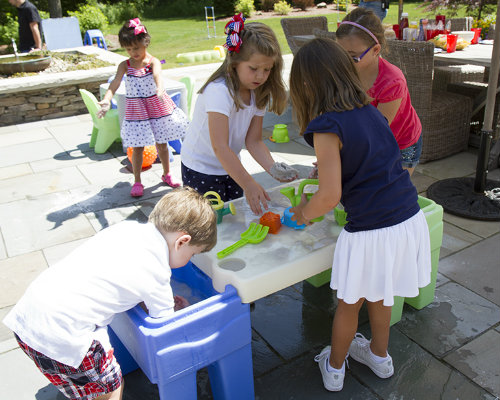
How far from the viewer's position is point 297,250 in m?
1.88

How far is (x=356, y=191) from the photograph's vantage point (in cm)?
170

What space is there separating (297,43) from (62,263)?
4606 millimetres

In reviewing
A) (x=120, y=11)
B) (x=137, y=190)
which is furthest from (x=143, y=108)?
(x=120, y=11)

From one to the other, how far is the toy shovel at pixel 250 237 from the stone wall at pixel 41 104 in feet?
17.7

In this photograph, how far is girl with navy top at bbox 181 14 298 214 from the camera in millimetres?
2025

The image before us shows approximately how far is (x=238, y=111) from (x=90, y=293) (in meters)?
1.11

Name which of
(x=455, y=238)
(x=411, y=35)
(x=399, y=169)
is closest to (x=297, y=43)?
(x=411, y=35)

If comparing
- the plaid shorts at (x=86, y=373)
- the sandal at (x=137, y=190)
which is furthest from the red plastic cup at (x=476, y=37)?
the plaid shorts at (x=86, y=373)

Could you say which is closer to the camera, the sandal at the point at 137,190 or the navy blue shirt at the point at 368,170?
the navy blue shirt at the point at 368,170

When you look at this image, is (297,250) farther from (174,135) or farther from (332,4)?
(332,4)

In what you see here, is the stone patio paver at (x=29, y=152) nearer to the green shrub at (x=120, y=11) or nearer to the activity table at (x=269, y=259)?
the activity table at (x=269, y=259)

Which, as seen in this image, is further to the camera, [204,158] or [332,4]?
[332,4]

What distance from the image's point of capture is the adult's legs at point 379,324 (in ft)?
6.23

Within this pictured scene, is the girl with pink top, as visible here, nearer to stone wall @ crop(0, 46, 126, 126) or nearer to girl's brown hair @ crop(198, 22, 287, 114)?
girl's brown hair @ crop(198, 22, 287, 114)
